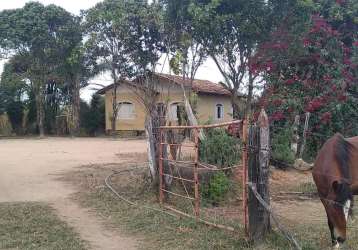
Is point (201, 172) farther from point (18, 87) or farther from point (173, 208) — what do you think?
point (18, 87)

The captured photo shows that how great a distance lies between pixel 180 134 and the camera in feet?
35.8

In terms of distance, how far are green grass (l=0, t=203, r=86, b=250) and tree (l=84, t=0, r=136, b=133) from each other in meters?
18.5

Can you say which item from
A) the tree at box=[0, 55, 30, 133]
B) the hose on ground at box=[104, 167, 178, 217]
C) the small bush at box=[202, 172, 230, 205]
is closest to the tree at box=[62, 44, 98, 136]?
the tree at box=[0, 55, 30, 133]

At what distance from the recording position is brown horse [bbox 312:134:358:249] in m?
5.65

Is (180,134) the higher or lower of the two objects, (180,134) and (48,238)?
the higher

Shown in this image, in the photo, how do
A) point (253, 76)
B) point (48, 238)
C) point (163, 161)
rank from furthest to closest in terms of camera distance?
1. point (253, 76)
2. point (163, 161)
3. point (48, 238)

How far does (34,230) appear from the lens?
7199 mm

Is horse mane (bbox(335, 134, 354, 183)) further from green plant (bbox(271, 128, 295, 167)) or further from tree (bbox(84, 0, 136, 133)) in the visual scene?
tree (bbox(84, 0, 136, 133))

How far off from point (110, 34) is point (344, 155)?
23161 mm

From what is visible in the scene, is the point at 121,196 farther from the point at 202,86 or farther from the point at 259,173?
the point at 202,86

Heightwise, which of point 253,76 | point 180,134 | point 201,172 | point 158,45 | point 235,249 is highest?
point 158,45

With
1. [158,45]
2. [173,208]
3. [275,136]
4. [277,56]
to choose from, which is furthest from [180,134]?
[158,45]

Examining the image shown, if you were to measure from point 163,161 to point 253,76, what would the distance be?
8.59 m

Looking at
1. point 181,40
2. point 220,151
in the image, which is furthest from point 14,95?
point 220,151
